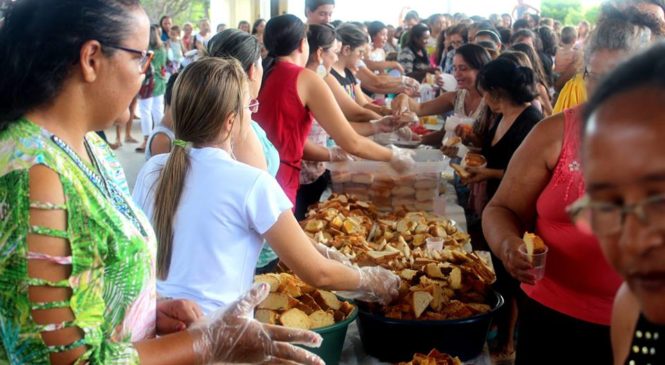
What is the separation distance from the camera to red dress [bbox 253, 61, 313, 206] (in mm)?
3057

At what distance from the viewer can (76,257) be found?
3.32ft

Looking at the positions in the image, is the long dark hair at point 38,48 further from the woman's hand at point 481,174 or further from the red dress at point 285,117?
the woman's hand at point 481,174

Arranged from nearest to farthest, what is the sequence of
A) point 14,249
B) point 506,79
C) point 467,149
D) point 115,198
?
point 14,249, point 115,198, point 506,79, point 467,149

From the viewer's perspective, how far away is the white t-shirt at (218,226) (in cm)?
161

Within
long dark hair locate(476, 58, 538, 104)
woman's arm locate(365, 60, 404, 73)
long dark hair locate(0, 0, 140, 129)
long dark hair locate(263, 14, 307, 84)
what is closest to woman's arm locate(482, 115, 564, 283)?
long dark hair locate(0, 0, 140, 129)

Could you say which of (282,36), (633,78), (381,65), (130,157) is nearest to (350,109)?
(282,36)

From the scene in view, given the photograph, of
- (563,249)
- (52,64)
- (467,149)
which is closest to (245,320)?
(52,64)

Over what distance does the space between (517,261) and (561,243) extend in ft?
0.41

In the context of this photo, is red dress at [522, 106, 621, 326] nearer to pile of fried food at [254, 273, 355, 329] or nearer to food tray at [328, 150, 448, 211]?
pile of fried food at [254, 273, 355, 329]

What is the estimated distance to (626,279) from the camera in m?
0.66

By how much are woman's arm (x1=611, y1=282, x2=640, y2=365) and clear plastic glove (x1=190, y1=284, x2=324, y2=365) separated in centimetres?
61

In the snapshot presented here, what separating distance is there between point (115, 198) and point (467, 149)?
2.47 m

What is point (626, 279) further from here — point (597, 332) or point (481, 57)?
point (481, 57)

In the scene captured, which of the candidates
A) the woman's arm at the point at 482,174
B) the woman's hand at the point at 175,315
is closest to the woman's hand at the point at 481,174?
the woman's arm at the point at 482,174
